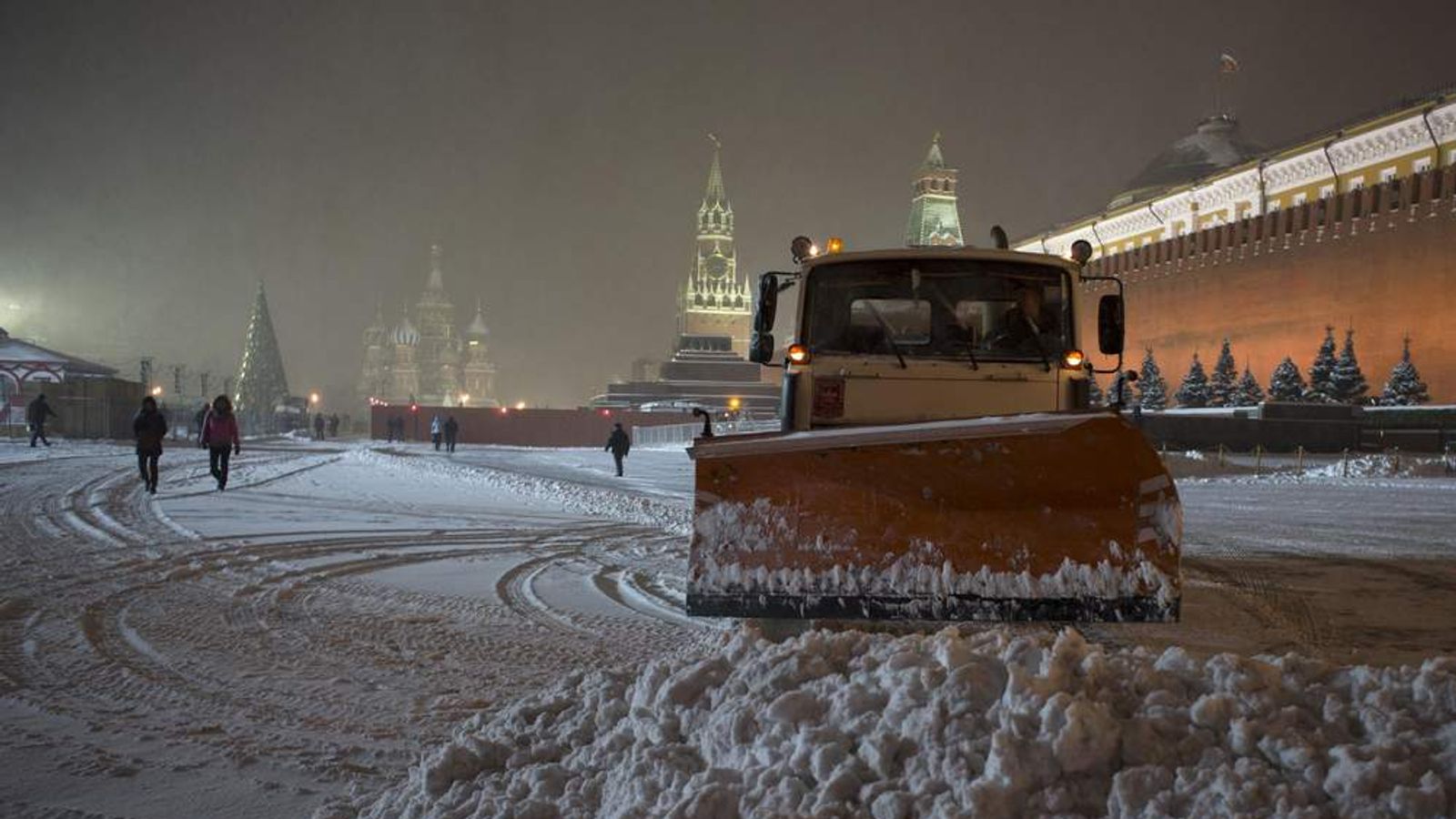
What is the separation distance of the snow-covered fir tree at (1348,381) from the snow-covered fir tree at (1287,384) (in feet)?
3.70

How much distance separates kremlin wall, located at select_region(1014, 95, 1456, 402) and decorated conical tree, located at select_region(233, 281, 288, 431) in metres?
56.6

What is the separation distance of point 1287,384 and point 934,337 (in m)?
36.6

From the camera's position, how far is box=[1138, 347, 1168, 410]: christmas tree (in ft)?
149

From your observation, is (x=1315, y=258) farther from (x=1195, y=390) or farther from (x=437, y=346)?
(x=437, y=346)

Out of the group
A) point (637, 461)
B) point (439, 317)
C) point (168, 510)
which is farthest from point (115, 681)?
point (439, 317)

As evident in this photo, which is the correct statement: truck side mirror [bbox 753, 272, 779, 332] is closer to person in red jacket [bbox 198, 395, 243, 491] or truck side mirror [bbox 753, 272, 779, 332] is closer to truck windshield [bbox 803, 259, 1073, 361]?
truck windshield [bbox 803, 259, 1073, 361]

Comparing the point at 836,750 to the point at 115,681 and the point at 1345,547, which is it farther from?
the point at 1345,547

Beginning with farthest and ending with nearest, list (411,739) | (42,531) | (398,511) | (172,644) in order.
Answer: (398,511)
(42,531)
(172,644)
(411,739)

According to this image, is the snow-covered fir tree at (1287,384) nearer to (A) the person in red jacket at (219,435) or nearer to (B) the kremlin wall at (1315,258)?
(B) the kremlin wall at (1315,258)

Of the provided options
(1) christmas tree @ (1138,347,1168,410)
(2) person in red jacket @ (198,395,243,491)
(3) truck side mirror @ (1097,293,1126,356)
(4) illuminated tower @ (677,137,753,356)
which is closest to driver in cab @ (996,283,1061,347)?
(3) truck side mirror @ (1097,293,1126,356)

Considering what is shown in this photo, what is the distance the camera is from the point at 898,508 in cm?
467

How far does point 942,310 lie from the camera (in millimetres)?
6957

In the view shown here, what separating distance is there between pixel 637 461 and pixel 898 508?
Answer: 2733cm

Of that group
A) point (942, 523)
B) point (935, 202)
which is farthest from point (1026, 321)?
point (935, 202)
